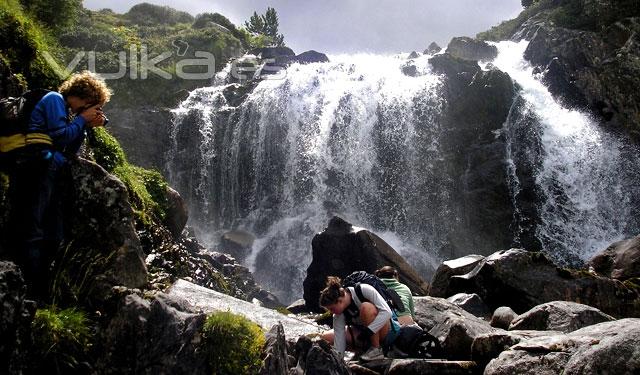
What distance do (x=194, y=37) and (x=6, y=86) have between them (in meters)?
40.6

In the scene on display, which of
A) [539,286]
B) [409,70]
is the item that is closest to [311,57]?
[409,70]

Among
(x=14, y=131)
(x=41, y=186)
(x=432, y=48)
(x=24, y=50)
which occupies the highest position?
(x=432, y=48)

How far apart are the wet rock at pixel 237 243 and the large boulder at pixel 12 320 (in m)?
20.2

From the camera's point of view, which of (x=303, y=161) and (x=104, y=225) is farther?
(x=303, y=161)

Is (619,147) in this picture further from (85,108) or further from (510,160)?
(85,108)

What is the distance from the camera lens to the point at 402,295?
7977mm

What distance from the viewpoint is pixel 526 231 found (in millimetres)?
25609

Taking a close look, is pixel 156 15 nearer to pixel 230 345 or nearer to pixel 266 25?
pixel 266 25

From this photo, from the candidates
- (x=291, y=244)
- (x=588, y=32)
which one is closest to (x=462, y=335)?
(x=291, y=244)

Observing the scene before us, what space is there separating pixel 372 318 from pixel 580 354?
107 inches

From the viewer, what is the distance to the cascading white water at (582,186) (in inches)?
944

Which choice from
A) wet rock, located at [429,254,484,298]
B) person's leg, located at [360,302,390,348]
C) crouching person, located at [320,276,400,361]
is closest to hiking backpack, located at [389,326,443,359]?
crouching person, located at [320,276,400,361]

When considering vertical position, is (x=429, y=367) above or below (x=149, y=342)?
below

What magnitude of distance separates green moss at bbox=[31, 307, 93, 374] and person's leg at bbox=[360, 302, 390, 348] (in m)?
3.43
